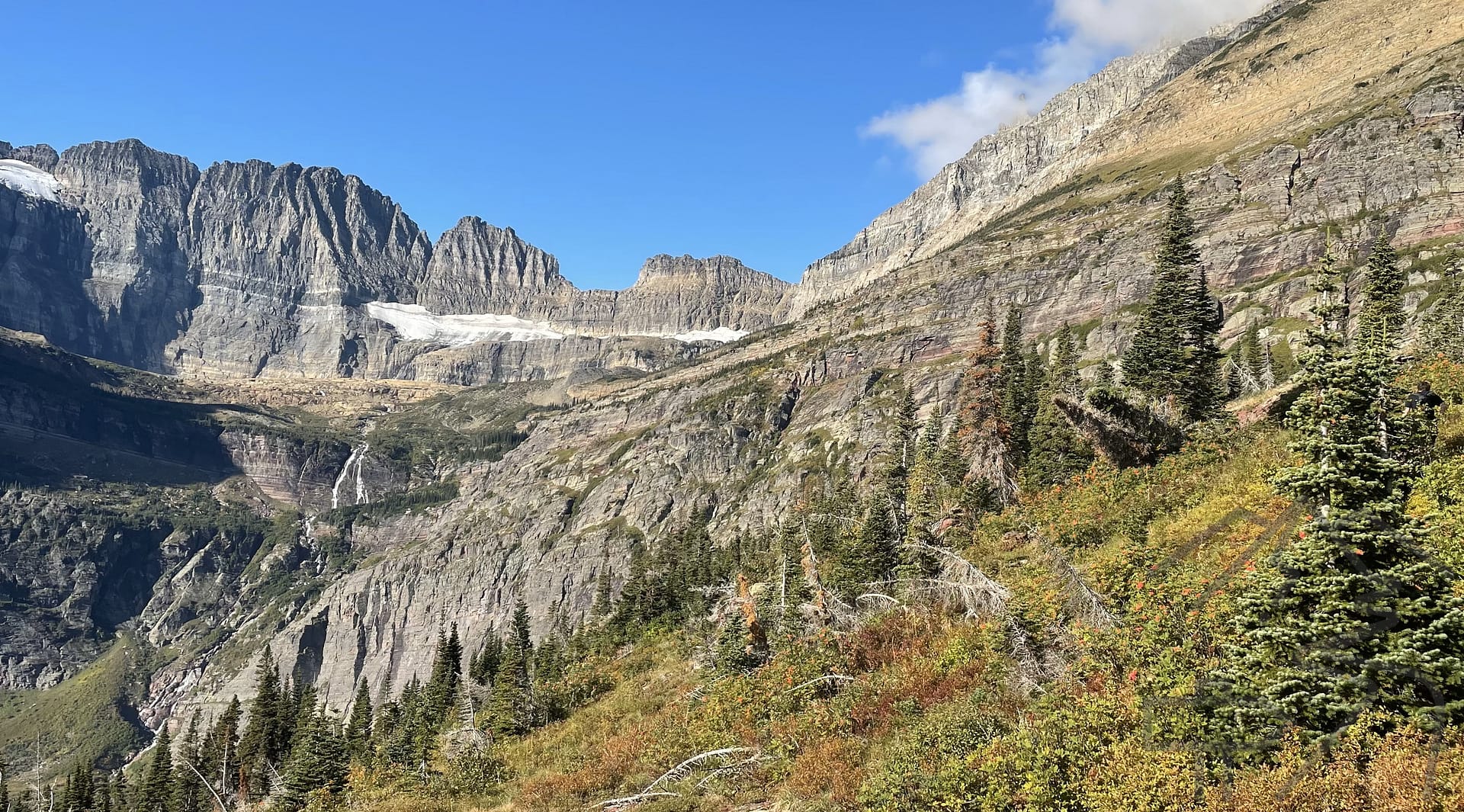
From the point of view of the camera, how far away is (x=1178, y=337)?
158 feet

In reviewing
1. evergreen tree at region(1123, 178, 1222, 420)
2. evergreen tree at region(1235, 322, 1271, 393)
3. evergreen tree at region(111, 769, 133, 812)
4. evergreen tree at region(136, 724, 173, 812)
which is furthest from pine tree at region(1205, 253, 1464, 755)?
evergreen tree at region(111, 769, 133, 812)

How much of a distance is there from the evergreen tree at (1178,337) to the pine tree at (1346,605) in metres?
32.2

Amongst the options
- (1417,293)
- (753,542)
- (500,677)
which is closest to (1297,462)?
(500,677)

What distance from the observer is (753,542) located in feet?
432

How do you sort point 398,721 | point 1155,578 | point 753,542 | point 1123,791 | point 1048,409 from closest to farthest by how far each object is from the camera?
1. point 1123,791
2. point 1155,578
3. point 1048,409
4. point 398,721
5. point 753,542

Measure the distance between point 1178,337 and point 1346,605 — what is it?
133ft

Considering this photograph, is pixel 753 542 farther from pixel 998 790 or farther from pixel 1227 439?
pixel 998 790

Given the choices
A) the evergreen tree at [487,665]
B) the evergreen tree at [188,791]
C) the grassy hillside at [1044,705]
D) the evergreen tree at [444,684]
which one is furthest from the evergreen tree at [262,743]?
the grassy hillside at [1044,705]

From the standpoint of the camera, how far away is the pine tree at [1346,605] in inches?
473

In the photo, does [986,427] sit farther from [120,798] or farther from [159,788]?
[120,798]

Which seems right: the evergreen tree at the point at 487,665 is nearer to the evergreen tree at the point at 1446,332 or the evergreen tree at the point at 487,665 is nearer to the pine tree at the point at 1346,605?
the pine tree at the point at 1346,605

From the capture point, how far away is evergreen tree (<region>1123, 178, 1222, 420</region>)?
46.1 m

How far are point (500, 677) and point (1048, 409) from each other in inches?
2013

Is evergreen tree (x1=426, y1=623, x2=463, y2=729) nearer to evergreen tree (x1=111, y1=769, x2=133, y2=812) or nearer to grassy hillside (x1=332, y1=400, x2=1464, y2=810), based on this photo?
evergreen tree (x1=111, y1=769, x2=133, y2=812)
